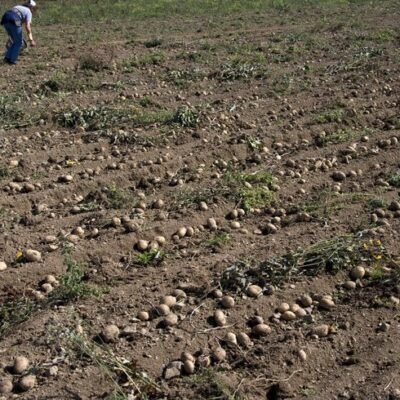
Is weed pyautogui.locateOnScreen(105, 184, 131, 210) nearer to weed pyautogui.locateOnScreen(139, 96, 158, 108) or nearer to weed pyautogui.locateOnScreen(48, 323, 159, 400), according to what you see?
weed pyautogui.locateOnScreen(48, 323, 159, 400)

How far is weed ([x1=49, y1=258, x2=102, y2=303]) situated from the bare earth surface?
14mm

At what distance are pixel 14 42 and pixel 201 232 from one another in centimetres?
774

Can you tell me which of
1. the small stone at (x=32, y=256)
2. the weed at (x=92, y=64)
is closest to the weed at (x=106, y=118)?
the weed at (x=92, y=64)

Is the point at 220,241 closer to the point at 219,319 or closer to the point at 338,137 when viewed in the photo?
the point at 219,319

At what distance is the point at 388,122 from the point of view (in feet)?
24.6

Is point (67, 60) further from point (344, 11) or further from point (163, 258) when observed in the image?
point (344, 11)

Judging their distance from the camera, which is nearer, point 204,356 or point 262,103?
point 204,356

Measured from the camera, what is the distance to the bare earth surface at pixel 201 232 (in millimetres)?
3396

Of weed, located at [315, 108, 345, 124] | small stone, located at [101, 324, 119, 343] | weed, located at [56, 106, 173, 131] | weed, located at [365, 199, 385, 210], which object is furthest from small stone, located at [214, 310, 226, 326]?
weed, located at [315, 108, 345, 124]

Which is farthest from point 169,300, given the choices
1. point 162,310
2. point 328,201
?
point 328,201

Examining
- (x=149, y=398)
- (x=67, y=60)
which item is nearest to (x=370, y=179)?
(x=149, y=398)

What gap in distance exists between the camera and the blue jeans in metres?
11.1

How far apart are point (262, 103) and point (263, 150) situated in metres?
1.82

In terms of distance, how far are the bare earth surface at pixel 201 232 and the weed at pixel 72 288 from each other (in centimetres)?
1
